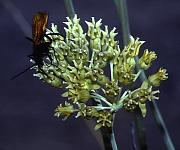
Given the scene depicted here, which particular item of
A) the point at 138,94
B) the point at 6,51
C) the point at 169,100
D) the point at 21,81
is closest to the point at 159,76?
the point at 138,94

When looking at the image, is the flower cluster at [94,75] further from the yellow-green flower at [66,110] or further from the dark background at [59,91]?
the dark background at [59,91]

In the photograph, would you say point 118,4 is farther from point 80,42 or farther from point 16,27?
point 16,27

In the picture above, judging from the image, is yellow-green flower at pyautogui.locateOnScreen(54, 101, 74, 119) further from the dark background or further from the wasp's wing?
the dark background

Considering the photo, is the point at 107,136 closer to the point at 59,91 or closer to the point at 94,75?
the point at 94,75

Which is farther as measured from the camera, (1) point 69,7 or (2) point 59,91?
(2) point 59,91

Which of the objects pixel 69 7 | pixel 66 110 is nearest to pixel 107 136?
pixel 66 110

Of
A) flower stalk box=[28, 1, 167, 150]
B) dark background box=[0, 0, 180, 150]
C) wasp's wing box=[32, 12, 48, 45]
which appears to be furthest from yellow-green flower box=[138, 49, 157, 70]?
dark background box=[0, 0, 180, 150]
